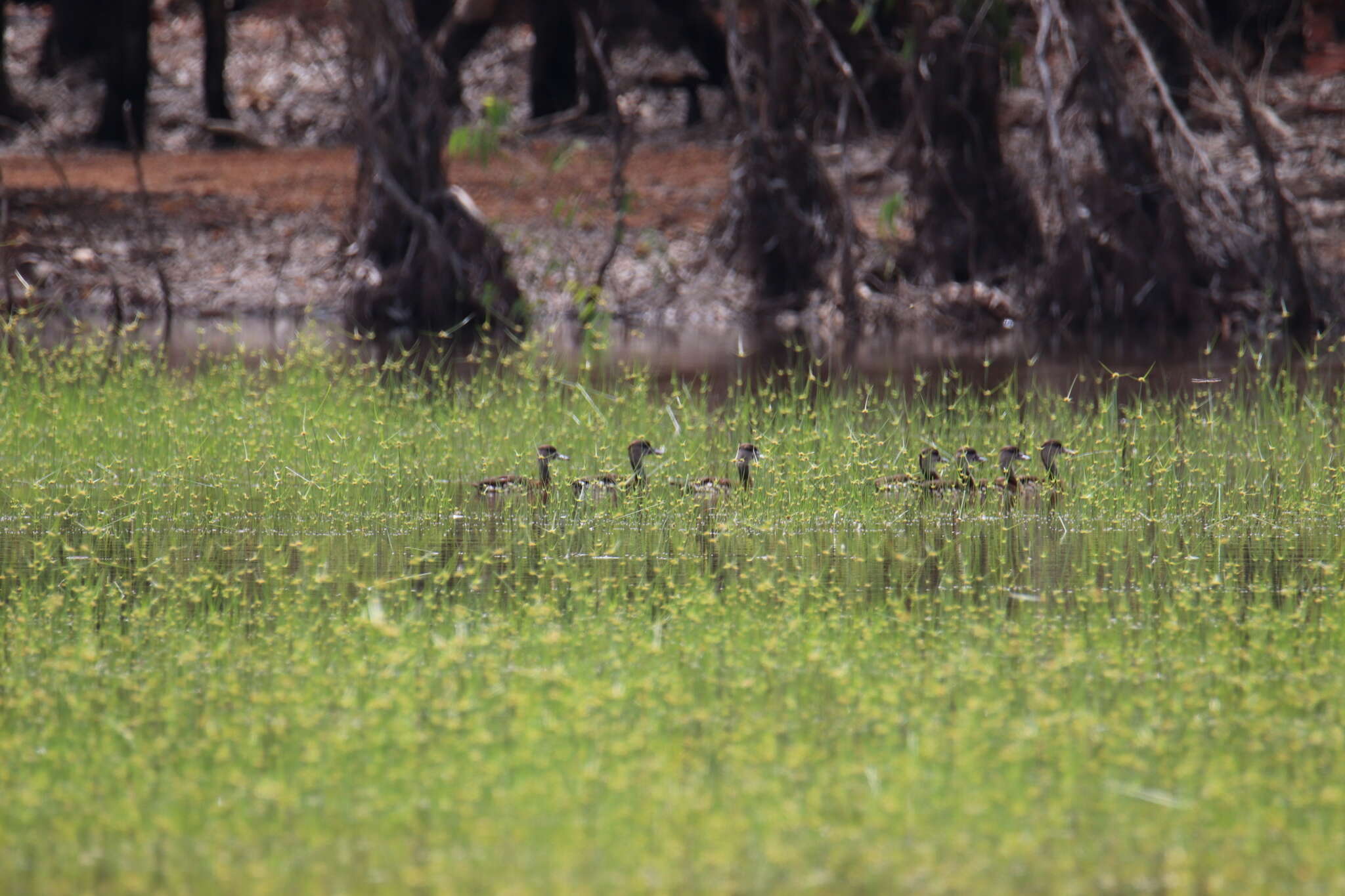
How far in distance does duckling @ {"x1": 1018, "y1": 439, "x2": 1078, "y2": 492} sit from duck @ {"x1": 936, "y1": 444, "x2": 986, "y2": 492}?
195 millimetres

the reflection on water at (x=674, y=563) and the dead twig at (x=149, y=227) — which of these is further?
the dead twig at (x=149, y=227)

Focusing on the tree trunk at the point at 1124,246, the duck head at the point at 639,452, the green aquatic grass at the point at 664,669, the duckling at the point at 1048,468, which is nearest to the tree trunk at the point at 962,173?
the tree trunk at the point at 1124,246

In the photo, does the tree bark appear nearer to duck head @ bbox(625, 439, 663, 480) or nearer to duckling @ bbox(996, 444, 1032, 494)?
duck head @ bbox(625, 439, 663, 480)

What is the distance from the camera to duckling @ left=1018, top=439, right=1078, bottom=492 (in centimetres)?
827

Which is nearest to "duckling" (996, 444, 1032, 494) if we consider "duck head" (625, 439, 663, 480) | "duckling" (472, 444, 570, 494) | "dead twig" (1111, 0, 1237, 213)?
"duck head" (625, 439, 663, 480)

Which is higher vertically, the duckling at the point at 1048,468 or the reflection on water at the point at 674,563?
the duckling at the point at 1048,468

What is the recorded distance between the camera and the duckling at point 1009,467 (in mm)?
8227

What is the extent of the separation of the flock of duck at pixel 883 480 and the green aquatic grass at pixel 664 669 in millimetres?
118

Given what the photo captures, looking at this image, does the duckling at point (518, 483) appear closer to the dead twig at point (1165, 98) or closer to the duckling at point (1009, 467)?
the duckling at point (1009, 467)

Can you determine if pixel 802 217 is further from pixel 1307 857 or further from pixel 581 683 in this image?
pixel 1307 857

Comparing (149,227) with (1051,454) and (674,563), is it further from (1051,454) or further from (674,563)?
(674,563)

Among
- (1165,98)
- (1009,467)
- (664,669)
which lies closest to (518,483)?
(1009,467)

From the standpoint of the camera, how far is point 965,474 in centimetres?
830

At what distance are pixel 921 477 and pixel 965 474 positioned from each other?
0.66ft
